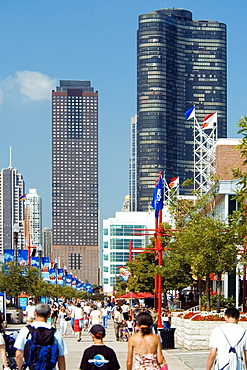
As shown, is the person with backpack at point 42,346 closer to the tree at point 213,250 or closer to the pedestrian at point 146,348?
the pedestrian at point 146,348

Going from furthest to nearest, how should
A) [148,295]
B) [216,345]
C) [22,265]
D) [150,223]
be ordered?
[150,223] → [148,295] → [22,265] → [216,345]

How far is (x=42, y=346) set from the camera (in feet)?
33.2

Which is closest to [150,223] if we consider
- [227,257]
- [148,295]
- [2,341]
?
[148,295]

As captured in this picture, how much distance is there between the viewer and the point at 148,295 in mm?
66250

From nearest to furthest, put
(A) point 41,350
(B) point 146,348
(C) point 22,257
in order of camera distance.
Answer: (A) point 41,350, (B) point 146,348, (C) point 22,257

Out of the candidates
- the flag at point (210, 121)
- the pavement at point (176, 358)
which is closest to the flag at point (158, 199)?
the pavement at point (176, 358)

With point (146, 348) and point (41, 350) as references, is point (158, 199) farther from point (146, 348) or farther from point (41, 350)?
point (41, 350)

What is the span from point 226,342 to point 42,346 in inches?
96.1

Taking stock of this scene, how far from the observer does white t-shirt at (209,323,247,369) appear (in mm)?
11000

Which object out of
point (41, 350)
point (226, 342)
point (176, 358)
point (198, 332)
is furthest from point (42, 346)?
point (198, 332)

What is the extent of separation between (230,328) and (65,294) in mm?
122410

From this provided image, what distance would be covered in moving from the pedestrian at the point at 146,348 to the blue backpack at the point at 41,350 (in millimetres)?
1241

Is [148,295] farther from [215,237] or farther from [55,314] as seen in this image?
[215,237]

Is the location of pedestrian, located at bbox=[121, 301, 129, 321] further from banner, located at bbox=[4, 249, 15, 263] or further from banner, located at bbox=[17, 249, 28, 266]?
banner, located at bbox=[17, 249, 28, 266]
